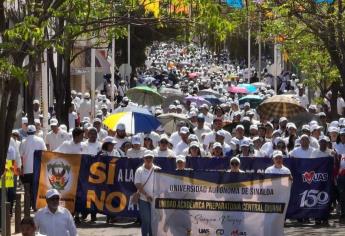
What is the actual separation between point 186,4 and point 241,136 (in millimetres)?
6696

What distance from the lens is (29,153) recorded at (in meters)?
20.8

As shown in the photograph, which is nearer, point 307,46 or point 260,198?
point 260,198

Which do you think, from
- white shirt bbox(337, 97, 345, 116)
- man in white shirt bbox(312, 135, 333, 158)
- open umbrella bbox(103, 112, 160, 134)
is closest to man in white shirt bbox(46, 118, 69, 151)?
open umbrella bbox(103, 112, 160, 134)

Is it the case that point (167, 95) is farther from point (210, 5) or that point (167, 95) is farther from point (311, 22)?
point (210, 5)

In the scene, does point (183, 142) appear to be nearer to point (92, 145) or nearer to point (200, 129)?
point (92, 145)

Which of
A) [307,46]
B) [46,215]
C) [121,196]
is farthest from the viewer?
[307,46]

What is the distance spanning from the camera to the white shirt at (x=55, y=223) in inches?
500

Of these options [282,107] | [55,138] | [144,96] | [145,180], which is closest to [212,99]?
[144,96]

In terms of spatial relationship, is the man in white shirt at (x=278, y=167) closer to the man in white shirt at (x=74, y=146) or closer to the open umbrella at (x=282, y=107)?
the man in white shirt at (x=74, y=146)

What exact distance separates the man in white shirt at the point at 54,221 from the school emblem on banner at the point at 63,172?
6933 millimetres

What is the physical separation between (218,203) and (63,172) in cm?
394

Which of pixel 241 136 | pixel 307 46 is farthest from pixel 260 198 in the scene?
pixel 307 46

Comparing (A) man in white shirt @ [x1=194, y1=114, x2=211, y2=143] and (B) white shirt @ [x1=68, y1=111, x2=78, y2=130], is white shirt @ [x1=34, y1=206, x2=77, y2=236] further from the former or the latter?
(B) white shirt @ [x1=68, y1=111, x2=78, y2=130]

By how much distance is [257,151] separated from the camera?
21141mm
